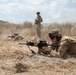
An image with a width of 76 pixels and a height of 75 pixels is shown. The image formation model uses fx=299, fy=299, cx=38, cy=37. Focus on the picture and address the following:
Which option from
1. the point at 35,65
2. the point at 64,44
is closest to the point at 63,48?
the point at 64,44

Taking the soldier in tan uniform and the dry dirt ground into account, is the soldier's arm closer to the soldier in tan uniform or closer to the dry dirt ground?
the soldier in tan uniform

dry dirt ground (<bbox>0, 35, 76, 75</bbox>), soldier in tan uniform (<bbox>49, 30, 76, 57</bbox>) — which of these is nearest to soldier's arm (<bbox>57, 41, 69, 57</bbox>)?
soldier in tan uniform (<bbox>49, 30, 76, 57</bbox>)

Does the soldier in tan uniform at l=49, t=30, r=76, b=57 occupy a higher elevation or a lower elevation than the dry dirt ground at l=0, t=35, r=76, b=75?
higher

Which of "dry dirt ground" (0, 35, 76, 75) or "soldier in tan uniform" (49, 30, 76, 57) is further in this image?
"soldier in tan uniform" (49, 30, 76, 57)

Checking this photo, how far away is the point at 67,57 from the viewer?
10.8 m

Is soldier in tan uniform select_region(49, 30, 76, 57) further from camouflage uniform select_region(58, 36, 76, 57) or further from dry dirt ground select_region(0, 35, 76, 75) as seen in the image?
dry dirt ground select_region(0, 35, 76, 75)

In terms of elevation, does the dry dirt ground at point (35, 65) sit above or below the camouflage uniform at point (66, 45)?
below

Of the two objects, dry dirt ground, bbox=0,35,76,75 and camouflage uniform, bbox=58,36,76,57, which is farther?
camouflage uniform, bbox=58,36,76,57

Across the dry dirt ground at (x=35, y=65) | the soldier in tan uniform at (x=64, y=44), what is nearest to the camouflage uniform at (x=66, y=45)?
the soldier in tan uniform at (x=64, y=44)

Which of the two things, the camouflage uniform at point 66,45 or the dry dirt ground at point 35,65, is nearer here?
the dry dirt ground at point 35,65

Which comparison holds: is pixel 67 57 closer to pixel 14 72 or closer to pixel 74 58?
pixel 74 58

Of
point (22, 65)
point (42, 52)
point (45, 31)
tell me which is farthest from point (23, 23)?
point (22, 65)

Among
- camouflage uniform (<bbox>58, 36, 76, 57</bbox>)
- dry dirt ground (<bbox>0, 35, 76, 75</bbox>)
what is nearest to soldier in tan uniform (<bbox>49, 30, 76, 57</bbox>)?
camouflage uniform (<bbox>58, 36, 76, 57</bbox>)

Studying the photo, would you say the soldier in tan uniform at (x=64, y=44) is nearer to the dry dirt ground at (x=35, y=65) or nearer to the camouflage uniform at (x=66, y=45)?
the camouflage uniform at (x=66, y=45)
